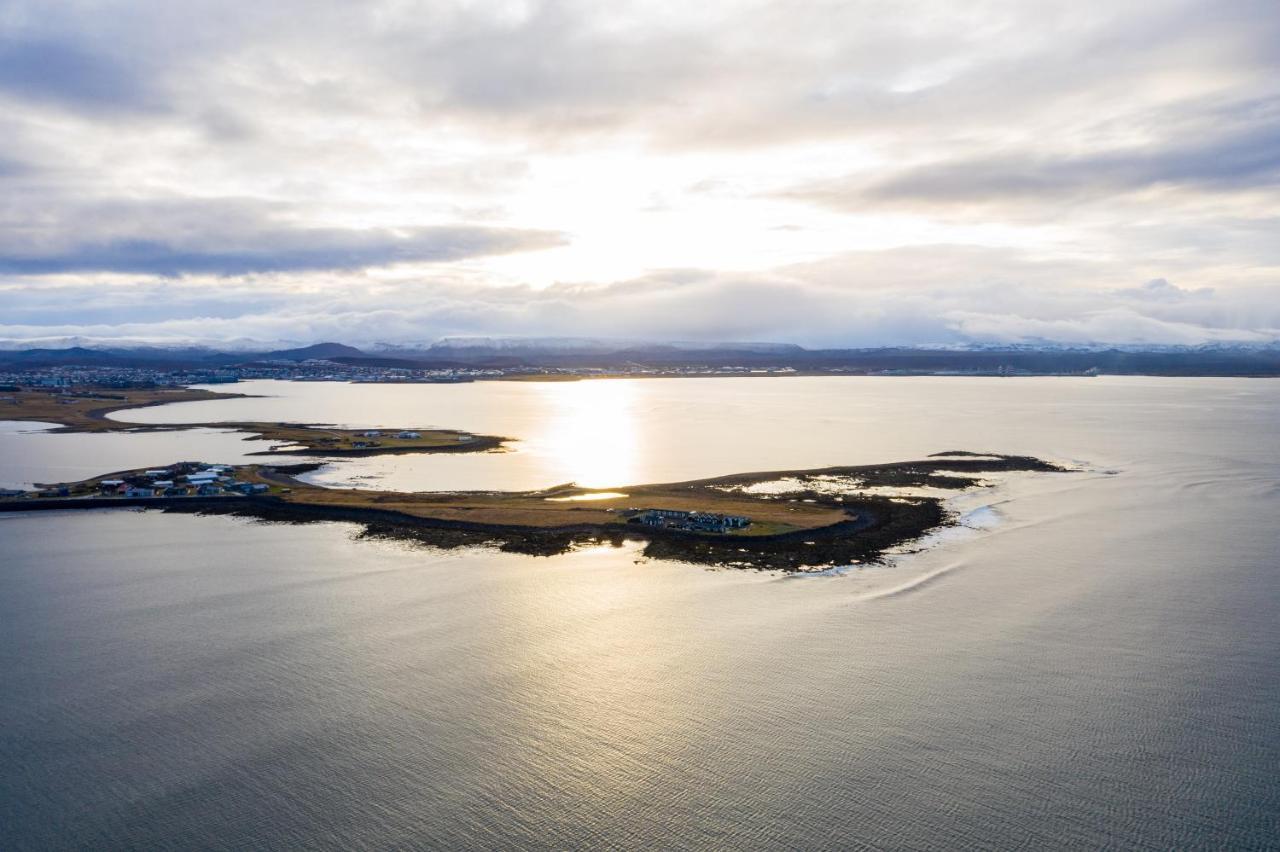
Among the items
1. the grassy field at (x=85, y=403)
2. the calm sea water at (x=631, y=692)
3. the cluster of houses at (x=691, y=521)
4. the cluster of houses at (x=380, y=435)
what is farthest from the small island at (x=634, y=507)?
the grassy field at (x=85, y=403)

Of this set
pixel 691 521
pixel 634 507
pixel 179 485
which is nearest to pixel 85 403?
pixel 179 485

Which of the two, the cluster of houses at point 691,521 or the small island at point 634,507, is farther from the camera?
the cluster of houses at point 691,521

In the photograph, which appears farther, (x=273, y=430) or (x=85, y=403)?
(x=85, y=403)

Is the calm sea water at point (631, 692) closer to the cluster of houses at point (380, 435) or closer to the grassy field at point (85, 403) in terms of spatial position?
→ the cluster of houses at point (380, 435)

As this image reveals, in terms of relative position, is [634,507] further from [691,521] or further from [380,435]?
[380,435]

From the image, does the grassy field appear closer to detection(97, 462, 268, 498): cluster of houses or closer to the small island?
detection(97, 462, 268, 498): cluster of houses

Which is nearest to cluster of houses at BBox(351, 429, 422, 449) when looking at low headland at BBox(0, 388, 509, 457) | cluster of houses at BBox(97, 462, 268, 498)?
low headland at BBox(0, 388, 509, 457)
